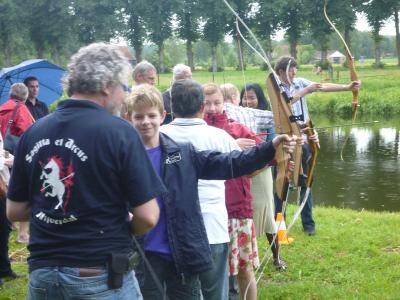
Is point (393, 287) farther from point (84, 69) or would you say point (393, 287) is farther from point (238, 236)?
point (84, 69)

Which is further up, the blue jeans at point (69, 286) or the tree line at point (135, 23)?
the tree line at point (135, 23)

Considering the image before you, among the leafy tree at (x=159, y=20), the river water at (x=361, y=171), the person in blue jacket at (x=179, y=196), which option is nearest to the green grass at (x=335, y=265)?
the person in blue jacket at (x=179, y=196)

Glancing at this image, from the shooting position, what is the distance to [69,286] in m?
2.12

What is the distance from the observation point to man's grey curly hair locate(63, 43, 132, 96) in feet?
7.16

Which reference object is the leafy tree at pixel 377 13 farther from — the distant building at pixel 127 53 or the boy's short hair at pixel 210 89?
the distant building at pixel 127 53

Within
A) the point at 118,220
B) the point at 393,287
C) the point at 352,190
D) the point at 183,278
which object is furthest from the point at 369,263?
the point at 352,190

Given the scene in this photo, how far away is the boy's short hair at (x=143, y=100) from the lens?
2973 millimetres

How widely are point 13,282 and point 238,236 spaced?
2.29 meters

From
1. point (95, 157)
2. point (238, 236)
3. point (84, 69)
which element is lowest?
point (238, 236)

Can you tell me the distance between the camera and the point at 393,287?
4.70 metres

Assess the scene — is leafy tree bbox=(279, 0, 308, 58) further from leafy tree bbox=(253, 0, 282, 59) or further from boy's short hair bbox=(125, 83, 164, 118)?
boy's short hair bbox=(125, 83, 164, 118)

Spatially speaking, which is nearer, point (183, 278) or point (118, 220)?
point (118, 220)

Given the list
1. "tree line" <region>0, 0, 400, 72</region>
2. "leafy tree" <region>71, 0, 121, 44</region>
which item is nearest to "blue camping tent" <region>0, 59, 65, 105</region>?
"tree line" <region>0, 0, 400, 72</region>

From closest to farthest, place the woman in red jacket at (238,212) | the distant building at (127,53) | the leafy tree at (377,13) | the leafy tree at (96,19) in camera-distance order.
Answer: the distant building at (127,53) → the woman in red jacket at (238,212) → the leafy tree at (377,13) → the leafy tree at (96,19)
